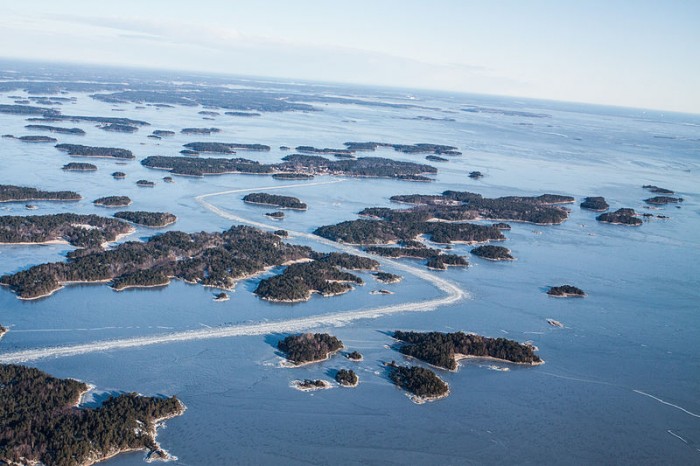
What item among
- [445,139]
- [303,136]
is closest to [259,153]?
[303,136]

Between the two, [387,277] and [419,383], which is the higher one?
[387,277]

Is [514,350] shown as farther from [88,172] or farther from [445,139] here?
[445,139]

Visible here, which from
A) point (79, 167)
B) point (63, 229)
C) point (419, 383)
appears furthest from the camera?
point (79, 167)

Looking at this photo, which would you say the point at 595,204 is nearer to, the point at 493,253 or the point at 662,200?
the point at 662,200

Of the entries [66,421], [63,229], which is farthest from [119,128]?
[66,421]

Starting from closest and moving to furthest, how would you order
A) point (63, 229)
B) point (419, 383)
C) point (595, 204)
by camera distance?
1. point (419, 383)
2. point (63, 229)
3. point (595, 204)

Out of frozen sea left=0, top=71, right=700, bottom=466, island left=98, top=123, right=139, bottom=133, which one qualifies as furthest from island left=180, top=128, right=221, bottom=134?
frozen sea left=0, top=71, right=700, bottom=466

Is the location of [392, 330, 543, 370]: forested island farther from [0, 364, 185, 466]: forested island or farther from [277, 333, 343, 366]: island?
[0, 364, 185, 466]: forested island
